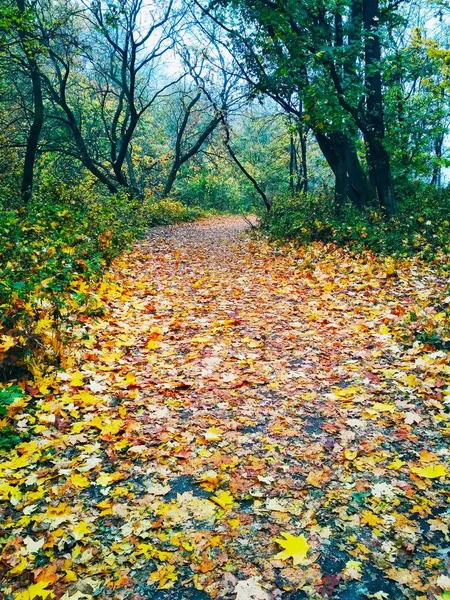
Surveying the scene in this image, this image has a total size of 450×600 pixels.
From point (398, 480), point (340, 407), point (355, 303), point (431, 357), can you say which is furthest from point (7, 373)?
point (355, 303)

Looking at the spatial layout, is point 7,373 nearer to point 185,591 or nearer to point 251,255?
point 185,591

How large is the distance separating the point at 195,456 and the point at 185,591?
1.02m

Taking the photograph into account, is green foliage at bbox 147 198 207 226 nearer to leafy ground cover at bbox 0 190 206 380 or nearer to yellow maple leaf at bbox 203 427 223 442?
leafy ground cover at bbox 0 190 206 380

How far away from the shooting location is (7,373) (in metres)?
3.70

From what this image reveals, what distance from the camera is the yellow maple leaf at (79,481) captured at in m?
2.69

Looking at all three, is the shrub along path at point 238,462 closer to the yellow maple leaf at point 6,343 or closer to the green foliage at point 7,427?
the green foliage at point 7,427

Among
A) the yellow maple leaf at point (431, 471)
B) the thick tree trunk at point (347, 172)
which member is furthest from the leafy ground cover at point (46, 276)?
the thick tree trunk at point (347, 172)

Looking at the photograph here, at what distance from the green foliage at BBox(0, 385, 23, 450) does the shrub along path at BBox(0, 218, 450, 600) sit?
11 centimetres

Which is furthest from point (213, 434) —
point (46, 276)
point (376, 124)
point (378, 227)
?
point (376, 124)

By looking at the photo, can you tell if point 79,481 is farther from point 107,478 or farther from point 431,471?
point 431,471

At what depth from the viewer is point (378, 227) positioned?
9.27 meters

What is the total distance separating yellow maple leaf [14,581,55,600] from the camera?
1.95m

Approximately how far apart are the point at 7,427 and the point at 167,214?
58.4ft

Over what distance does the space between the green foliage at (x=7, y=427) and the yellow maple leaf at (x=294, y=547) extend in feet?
6.34
